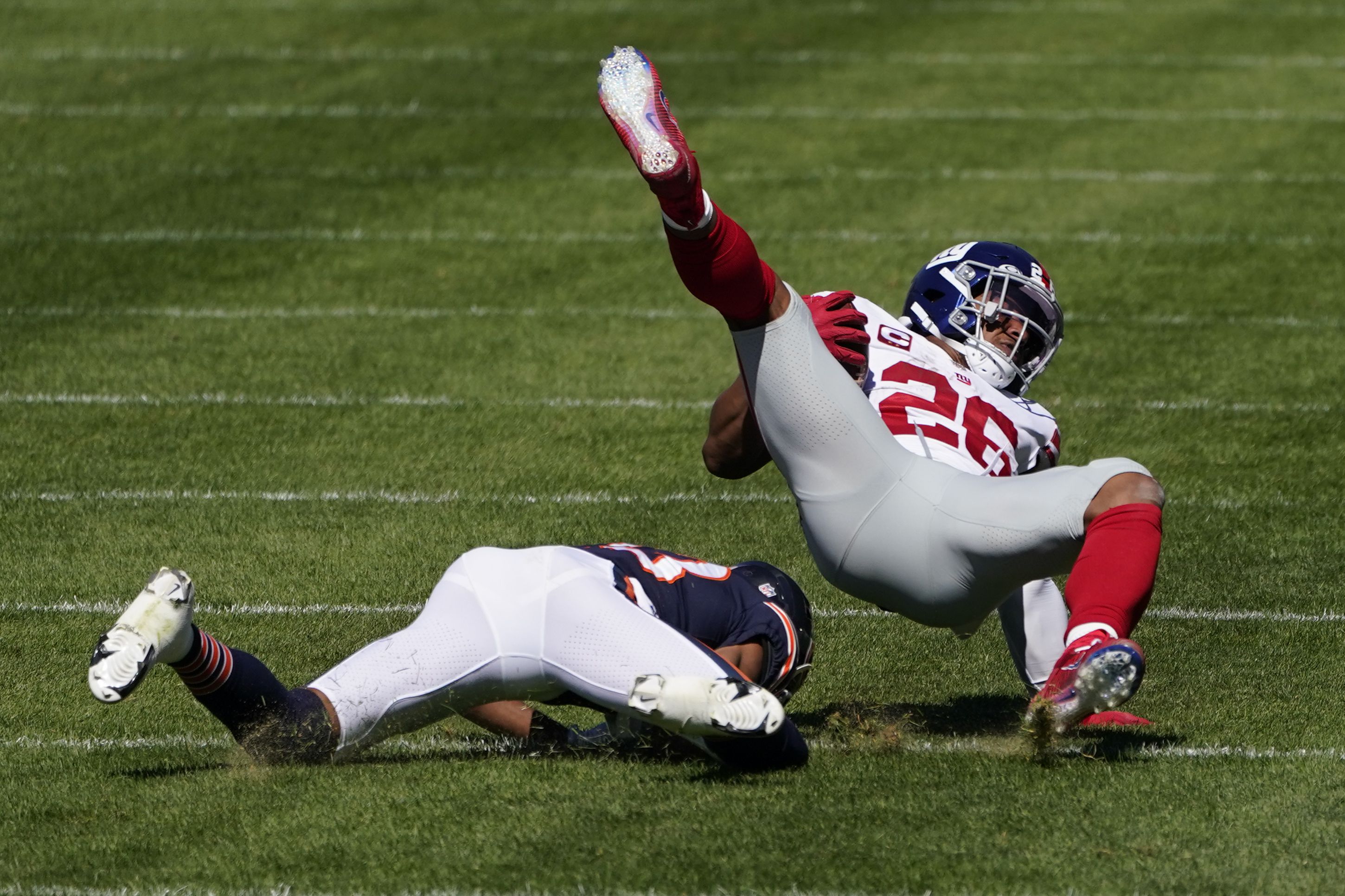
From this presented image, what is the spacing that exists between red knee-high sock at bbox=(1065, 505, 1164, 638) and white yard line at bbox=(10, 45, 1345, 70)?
395 inches

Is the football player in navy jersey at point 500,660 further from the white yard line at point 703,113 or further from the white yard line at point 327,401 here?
the white yard line at point 703,113

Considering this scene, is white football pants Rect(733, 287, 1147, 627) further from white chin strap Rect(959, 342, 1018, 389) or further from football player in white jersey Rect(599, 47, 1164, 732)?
white chin strap Rect(959, 342, 1018, 389)

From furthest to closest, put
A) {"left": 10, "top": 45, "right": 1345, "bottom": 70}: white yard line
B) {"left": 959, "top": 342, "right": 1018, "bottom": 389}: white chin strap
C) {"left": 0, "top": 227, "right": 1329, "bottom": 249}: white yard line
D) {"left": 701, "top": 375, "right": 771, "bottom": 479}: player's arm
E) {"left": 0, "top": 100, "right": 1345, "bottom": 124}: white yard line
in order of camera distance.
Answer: {"left": 10, "top": 45, "right": 1345, "bottom": 70}: white yard line, {"left": 0, "top": 100, "right": 1345, "bottom": 124}: white yard line, {"left": 0, "top": 227, "right": 1329, "bottom": 249}: white yard line, {"left": 959, "top": 342, "right": 1018, "bottom": 389}: white chin strap, {"left": 701, "top": 375, "right": 771, "bottom": 479}: player's arm

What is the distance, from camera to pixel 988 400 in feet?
14.8

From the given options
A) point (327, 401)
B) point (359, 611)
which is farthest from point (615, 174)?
point (359, 611)

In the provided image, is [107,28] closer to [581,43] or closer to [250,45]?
[250,45]

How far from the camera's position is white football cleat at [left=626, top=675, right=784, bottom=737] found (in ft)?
12.2

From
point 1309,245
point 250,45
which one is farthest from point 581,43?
point 1309,245

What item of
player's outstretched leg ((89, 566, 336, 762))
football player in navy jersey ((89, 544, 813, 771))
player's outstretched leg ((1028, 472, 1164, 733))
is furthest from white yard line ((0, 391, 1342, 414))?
player's outstretched leg ((1028, 472, 1164, 733))

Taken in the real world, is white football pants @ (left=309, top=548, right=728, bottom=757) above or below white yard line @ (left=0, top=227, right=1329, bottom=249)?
below

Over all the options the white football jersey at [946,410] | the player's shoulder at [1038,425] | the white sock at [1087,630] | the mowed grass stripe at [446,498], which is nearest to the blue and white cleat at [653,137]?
the white football jersey at [946,410]

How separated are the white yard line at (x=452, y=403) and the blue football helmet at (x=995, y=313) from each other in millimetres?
3013

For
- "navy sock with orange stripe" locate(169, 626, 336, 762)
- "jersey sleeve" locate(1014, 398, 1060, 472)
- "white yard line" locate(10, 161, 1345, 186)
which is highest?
"white yard line" locate(10, 161, 1345, 186)

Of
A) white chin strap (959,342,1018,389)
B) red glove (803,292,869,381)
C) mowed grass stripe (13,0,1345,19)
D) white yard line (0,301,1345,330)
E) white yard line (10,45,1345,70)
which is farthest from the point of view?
mowed grass stripe (13,0,1345,19)
